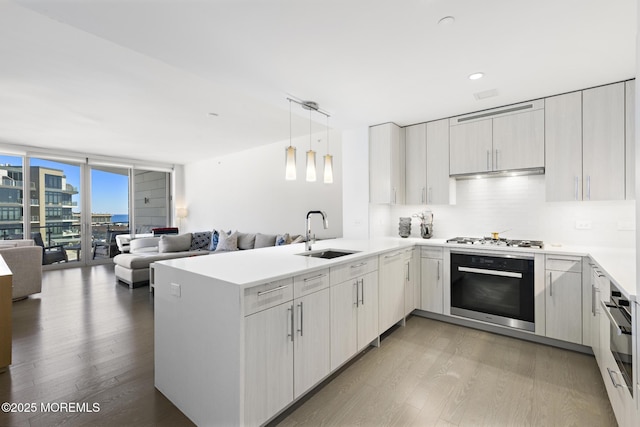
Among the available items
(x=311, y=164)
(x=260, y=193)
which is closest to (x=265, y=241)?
(x=260, y=193)

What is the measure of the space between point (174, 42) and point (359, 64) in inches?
51.9

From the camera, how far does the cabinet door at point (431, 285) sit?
330 cm

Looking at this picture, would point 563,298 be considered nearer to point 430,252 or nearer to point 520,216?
point 520,216

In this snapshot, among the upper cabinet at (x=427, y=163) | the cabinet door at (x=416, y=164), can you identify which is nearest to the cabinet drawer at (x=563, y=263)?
the upper cabinet at (x=427, y=163)

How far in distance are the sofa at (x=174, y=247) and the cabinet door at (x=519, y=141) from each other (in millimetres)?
2953

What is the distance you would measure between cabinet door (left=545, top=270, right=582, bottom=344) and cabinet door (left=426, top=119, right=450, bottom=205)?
1.32 m

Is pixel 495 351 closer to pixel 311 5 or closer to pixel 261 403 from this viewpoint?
pixel 261 403

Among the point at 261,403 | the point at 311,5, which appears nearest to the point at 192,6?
→ the point at 311,5

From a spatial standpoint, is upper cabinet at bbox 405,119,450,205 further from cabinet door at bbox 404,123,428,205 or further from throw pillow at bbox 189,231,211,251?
throw pillow at bbox 189,231,211,251

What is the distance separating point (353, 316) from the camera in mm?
2371

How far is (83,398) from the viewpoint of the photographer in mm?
2004

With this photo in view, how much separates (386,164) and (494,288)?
5.97ft

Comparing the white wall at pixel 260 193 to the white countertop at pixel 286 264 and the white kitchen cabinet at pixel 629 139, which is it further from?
the white kitchen cabinet at pixel 629 139

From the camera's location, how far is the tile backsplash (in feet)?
9.21
